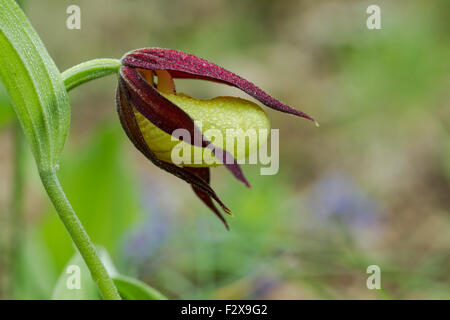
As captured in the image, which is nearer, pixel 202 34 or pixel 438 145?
pixel 438 145

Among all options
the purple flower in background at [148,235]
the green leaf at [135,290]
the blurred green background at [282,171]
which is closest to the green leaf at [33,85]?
the green leaf at [135,290]

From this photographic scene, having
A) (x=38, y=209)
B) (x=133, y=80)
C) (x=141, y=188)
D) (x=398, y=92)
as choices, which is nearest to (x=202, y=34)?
(x=398, y=92)

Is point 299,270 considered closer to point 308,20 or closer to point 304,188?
point 304,188

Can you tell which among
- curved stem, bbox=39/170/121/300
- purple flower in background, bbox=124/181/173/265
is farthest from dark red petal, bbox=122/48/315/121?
purple flower in background, bbox=124/181/173/265

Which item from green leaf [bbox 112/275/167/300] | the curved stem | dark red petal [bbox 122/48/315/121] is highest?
dark red petal [bbox 122/48/315/121]

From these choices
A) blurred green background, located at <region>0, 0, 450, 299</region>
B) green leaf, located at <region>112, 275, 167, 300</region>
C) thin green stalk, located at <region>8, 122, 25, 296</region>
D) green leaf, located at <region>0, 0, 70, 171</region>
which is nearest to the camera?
green leaf, located at <region>0, 0, 70, 171</region>

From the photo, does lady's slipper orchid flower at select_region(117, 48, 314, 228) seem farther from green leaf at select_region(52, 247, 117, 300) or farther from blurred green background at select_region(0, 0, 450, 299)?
blurred green background at select_region(0, 0, 450, 299)
